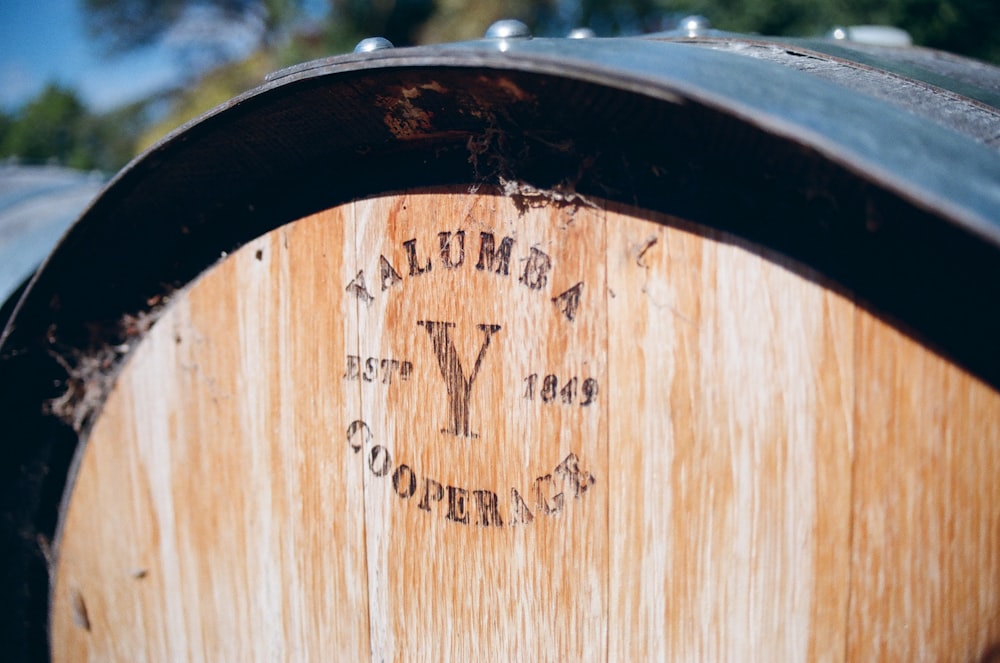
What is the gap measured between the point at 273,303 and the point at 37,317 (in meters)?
0.39

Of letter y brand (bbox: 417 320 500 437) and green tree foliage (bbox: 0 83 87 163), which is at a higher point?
green tree foliage (bbox: 0 83 87 163)

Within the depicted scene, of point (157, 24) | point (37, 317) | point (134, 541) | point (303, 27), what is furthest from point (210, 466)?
point (157, 24)

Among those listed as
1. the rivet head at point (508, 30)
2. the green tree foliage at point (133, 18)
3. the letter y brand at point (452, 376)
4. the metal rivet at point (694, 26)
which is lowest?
the letter y brand at point (452, 376)

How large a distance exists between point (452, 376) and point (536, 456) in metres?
0.14

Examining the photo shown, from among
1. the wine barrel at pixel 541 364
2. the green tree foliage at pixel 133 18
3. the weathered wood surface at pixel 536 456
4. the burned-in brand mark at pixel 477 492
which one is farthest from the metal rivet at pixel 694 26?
the green tree foliage at pixel 133 18

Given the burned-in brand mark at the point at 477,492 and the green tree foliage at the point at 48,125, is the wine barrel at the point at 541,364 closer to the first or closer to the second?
the burned-in brand mark at the point at 477,492

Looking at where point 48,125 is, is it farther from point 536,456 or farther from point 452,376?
point 536,456

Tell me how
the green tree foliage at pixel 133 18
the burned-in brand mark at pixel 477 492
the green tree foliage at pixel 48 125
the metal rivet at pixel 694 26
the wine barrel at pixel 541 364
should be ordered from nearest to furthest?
the wine barrel at pixel 541 364
the burned-in brand mark at pixel 477 492
the metal rivet at pixel 694 26
the green tree foliage at pixel 48 125
the green tree foliage at pixel 133 18

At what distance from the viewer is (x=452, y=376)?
88 cm

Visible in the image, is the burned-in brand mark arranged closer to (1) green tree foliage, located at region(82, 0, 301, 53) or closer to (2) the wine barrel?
(2) the wine barrel

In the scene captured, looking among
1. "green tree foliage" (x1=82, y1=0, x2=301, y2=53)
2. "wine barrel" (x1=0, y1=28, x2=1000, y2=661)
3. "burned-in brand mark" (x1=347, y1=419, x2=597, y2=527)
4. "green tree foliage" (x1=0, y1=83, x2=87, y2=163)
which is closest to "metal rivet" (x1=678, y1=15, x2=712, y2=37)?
"wine barrel" (x1=0, y1=28, x2=1000, y2=661)

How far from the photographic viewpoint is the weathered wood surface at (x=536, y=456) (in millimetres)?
687

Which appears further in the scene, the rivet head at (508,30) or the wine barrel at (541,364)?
the rivet head at (508,30)

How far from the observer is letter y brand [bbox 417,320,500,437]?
0.87 metres
